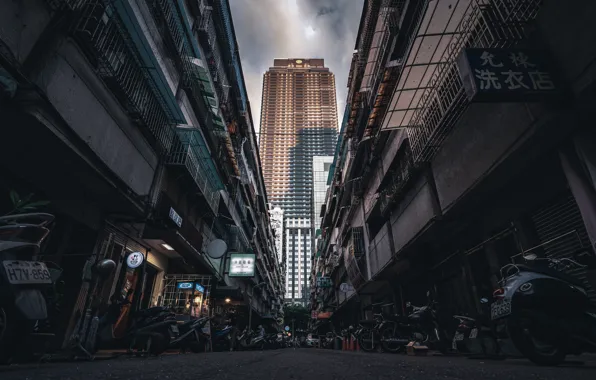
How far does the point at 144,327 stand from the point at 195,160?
23.9 feet

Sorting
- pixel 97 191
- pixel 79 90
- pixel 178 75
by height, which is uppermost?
pixel 178 75

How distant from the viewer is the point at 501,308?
420cm

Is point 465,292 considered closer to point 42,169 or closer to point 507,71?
point 507,71

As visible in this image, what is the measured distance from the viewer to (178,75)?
1212 centimetres

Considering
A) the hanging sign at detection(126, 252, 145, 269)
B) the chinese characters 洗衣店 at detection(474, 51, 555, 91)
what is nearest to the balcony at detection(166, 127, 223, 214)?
the hanging sign at detection(126, 252, 145, 269)

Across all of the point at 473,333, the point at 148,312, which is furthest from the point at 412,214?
the point at 148,312

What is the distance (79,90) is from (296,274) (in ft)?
423

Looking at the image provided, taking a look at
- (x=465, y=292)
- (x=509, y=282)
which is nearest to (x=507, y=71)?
(x=509, y=282)

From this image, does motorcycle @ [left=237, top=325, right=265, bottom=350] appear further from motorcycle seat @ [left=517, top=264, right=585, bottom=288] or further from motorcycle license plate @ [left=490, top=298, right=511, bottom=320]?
motorcycle seat @ [left=517, top=264, right=585, bottom=288]

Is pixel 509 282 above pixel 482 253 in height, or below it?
below

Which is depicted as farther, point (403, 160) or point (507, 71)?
point (403, 160)

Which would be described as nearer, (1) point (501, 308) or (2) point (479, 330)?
(1) point (501, 308)

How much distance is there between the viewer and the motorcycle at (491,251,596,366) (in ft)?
12.1

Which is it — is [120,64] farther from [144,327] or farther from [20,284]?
[144,327]
